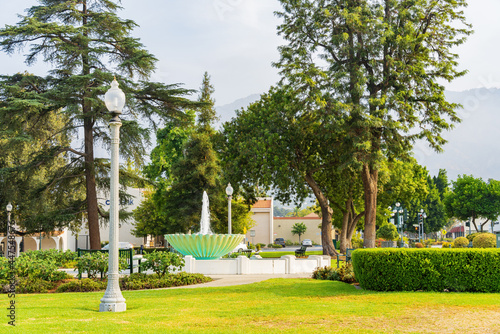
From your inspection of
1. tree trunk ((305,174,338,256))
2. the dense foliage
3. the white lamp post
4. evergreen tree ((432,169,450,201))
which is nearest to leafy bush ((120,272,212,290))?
the white lamp post

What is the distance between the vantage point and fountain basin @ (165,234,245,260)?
21562mm

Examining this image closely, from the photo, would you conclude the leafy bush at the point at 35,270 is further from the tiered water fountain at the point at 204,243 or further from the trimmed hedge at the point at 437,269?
the trimmed hedge at the point at 437,269

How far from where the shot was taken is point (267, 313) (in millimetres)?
10258

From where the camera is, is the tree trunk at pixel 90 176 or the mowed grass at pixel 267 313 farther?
the tree trunk at pixel 90 176

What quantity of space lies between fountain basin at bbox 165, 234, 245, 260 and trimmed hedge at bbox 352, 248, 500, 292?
9.15 meters

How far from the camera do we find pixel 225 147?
37250 mm

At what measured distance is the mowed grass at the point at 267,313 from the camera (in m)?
Answer: 8.65

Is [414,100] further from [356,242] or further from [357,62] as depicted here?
[356,242]

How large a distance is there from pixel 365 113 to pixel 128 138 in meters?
12.7

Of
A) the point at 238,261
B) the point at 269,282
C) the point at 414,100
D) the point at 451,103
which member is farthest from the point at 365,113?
the point at 269,282

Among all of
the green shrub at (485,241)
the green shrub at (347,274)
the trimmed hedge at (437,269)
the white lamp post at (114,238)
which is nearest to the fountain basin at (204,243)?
the green shrub at (347,274)

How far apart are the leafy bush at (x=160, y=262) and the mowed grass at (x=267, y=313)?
2.79 metres

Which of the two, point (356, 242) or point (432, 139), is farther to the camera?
point (356, 242)

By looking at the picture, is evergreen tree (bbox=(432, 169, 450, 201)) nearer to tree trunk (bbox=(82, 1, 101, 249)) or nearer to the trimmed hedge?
tree trunk (bbox=(82, 1, 101, 249))
